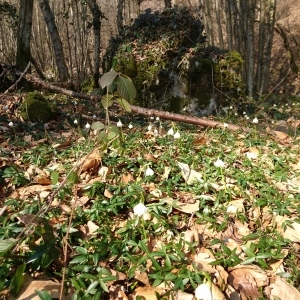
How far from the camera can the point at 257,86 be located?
37.4ft

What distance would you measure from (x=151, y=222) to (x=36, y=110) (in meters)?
4.00

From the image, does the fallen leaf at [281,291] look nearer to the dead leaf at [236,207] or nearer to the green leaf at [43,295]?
the dead leaf at [236,207]

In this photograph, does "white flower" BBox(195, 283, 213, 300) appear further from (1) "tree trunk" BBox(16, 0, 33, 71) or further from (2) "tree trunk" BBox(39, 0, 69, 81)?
(2) "tree trunk" BBox(39, 0, 69, 81)

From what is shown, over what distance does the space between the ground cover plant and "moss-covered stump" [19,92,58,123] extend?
A: 2067mm

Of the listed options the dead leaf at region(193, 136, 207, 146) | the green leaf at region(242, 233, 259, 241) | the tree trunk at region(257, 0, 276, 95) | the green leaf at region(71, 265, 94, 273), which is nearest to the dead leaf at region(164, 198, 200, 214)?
the green leaf at region(242, 233, 259, 241)

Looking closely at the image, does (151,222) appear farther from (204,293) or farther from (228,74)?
(228,74)

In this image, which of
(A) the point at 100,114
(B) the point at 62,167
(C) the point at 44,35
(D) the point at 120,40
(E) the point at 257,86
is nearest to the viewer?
(B) the point at 62,167

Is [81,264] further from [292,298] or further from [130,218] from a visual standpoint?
[292,298]

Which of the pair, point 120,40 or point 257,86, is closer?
point 120,40

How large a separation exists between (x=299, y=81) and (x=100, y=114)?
40.5 ft

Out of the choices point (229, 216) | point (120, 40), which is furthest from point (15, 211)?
point (120, 40)

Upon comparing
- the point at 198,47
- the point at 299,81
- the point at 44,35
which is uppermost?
the point at 44,35

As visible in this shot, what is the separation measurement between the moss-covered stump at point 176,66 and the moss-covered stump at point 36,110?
212cm

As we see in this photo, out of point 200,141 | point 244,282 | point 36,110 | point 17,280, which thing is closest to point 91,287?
point 17,280
